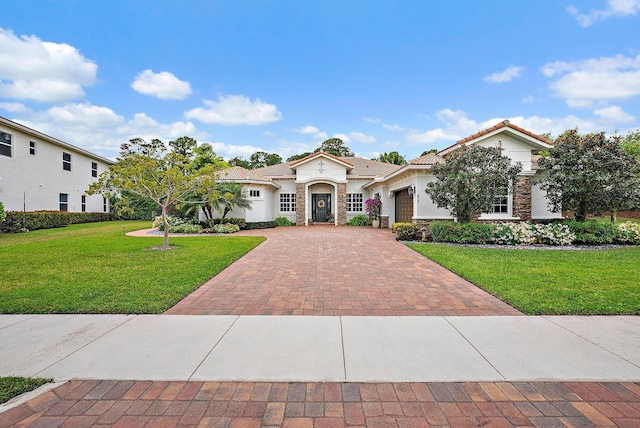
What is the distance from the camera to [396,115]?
21.5 m

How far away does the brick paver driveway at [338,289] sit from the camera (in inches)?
189

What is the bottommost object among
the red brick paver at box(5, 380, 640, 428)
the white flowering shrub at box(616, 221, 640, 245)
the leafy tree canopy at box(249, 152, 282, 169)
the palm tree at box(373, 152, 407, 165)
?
the red brick paver at box(5, 380, 640, 428)

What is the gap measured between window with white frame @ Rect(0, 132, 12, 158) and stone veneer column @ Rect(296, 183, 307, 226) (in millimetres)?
16502

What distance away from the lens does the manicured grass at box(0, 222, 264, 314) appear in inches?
192

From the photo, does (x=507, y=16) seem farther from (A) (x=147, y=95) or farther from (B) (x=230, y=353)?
(A) (x=147, y=95)

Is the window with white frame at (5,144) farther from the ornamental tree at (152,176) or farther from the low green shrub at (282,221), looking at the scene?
the low green shrub at (282,221)

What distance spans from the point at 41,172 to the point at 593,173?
28434mm

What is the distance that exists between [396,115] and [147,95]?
16.8 metres

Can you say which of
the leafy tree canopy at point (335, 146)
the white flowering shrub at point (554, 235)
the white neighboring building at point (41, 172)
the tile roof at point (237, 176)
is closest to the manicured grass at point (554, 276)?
the white flowering shrub at point (554, 235)

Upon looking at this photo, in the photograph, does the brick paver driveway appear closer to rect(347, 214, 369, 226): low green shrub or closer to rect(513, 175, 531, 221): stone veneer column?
rect(513, 175, 531, 221): stone veneer column

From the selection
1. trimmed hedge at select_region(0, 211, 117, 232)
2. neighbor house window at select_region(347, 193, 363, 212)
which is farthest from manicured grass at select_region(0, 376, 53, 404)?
neighbor house window at select_region(347, 193, 363, 212)

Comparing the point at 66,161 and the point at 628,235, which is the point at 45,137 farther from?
the point at 628,235

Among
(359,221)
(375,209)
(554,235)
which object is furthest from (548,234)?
(359,221)

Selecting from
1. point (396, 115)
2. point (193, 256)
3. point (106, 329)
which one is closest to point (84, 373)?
point (106, 329)
